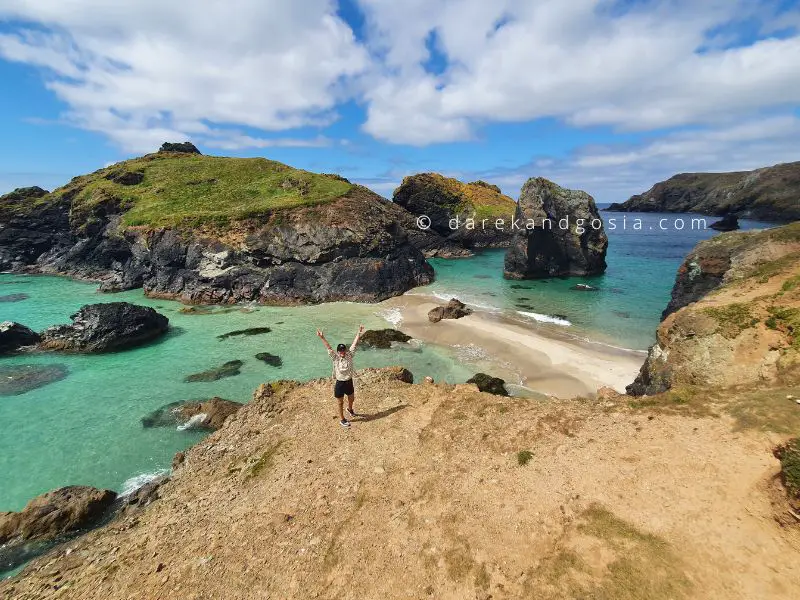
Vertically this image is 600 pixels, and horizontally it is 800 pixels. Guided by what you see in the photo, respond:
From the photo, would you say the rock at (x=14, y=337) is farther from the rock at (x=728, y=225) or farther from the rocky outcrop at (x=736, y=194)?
the rocky outcrop at (x=736, y=194)

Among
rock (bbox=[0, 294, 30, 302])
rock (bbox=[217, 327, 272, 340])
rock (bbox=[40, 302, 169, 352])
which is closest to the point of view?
rock (bbox=[40, 302, 169, 352])

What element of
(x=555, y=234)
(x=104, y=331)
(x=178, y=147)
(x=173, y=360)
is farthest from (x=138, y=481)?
(x=178, y=147)

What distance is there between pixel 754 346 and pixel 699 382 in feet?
7.57

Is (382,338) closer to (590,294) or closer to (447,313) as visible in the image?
(447,313)

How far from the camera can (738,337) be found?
1455 cm

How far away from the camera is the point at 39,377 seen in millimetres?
27250

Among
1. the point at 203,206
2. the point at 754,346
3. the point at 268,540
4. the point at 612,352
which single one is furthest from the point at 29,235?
the point at 754,346

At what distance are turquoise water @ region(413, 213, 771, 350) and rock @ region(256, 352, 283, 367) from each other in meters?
24.0

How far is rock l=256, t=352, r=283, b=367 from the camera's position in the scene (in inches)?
1132

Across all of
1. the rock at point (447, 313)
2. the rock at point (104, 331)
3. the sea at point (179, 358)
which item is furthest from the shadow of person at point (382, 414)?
the rock at point (104, 331)

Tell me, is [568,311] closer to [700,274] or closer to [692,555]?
[700,274]

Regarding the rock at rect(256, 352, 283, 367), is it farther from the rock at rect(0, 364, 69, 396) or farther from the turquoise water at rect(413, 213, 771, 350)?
the turquoise water at rect(413, 213, 771, 350)

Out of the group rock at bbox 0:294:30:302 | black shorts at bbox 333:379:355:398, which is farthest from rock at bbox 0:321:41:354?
black shorts at bbox 333:379:355:398

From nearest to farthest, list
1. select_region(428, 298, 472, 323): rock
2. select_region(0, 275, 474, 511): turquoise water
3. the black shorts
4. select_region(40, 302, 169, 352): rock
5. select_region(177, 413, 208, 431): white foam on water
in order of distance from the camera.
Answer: the black shorts → select_region(0, 275, 474, 511): turquoise water → select_region(177, 413, 208, 431): white foam on water → select_region(40, 302, 169, 352): rock → select_region(428, 298, 472, 323): rock
